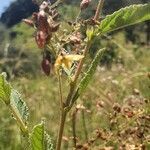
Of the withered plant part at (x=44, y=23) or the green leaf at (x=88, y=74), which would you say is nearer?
the withered plant part at (x=44, y=23)

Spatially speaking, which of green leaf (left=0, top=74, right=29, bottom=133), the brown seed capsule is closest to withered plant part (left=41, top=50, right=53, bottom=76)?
the brown seed capsule

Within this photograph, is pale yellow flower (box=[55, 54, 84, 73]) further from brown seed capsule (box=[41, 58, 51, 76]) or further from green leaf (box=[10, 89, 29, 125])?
green leaf (box=[10, 89, 29, 125])

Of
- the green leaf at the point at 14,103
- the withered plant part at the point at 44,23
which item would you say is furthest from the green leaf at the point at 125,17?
the green leaf at the point at 14,103

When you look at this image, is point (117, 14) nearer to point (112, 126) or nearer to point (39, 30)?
point (39, 30)

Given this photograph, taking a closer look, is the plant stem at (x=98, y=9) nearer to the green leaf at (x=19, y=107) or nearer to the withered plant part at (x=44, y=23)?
the withered plant part at (x=44, y=23)

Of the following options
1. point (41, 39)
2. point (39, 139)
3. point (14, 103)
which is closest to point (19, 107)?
point (14, 103)

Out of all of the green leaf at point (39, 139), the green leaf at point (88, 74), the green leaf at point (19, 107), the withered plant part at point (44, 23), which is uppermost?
the withered plant part at point (44, 23)
